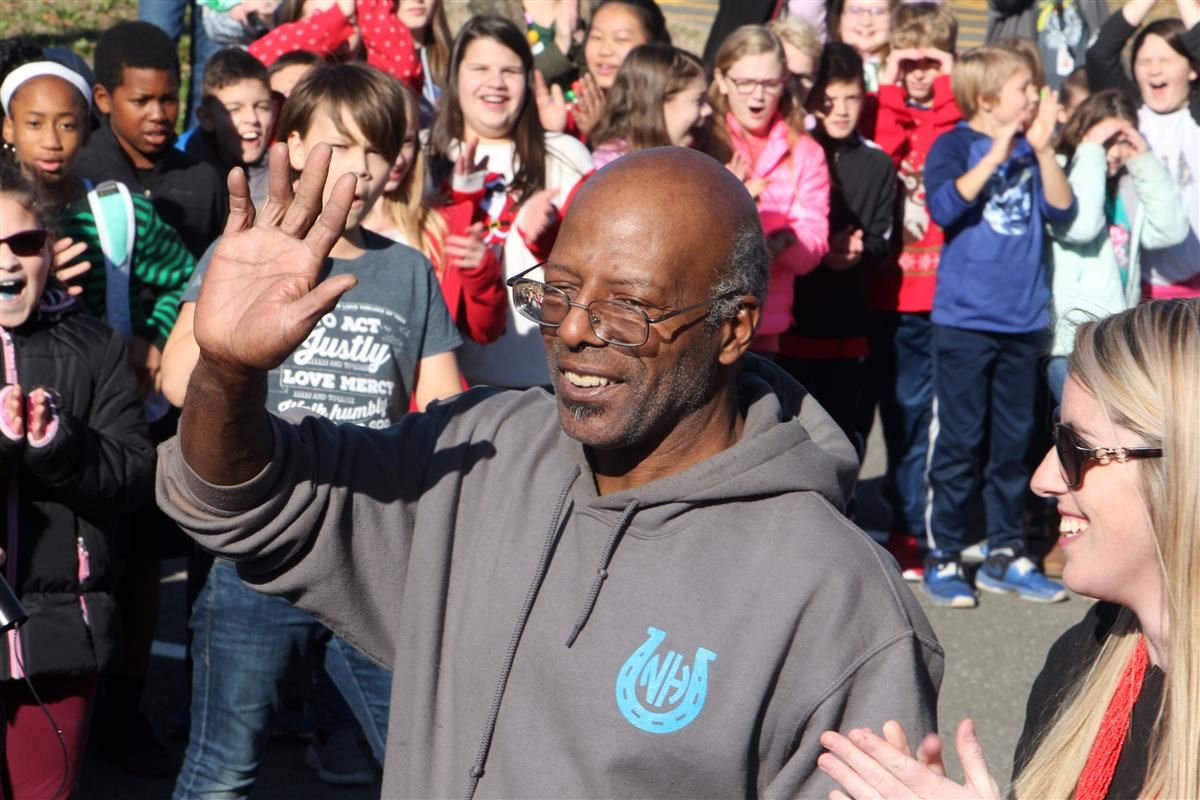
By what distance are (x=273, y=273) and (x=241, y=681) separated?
1689 mm

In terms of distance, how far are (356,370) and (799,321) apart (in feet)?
10.3

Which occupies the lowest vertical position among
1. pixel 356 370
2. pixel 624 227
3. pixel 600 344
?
pixel 356 370

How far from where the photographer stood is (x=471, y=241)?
14.8 feet

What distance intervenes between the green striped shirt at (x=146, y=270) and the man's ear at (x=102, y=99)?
3.22 feet

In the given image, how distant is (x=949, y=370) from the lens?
662 centimetres

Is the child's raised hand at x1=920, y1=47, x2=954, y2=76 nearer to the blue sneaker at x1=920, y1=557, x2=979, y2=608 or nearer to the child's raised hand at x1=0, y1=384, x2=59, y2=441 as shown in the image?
the blue sneaker at x1=920, y1=557, x2=979, y2=608

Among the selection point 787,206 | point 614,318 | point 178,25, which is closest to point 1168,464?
point 614,318

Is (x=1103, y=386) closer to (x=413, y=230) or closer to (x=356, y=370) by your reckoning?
(x=356, y=370)

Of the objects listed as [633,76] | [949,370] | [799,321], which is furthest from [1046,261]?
[633,76]

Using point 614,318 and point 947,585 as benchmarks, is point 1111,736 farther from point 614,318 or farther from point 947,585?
point 947,585

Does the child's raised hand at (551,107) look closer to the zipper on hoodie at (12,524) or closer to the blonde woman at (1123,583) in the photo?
the zipper on hoodie at (12,524)


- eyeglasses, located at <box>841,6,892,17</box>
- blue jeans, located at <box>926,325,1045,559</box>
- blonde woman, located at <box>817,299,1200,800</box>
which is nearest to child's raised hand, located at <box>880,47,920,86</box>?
eyeglasses, located at <box>841,6,892,17</box>

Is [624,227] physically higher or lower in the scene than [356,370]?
higher

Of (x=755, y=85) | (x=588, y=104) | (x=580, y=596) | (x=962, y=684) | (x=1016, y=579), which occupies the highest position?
(x=755, y=85)
